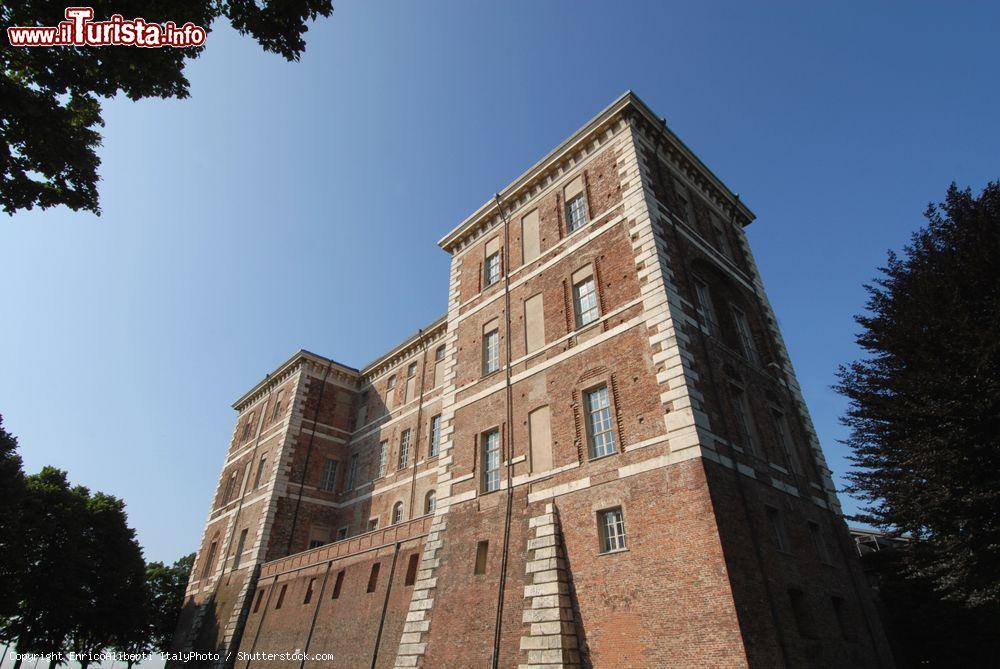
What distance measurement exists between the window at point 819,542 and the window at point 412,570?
12.3m

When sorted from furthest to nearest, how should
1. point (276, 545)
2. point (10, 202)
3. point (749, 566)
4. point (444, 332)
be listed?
point (444, 332)
point (276, 545)
point (749, 566)
point (10, 202)

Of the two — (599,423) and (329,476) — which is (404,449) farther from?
(599,423)

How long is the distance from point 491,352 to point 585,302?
445cm

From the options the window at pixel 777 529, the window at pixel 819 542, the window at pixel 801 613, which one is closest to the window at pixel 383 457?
the window at pixel 777 529

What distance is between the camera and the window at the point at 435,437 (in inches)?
1133

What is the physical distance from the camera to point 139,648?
38.0m

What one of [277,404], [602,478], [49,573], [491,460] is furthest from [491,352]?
[49,573]

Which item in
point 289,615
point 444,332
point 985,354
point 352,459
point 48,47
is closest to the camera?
point 48,47

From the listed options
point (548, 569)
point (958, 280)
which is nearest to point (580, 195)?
point (958, 280)

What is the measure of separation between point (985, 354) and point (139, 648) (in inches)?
1895

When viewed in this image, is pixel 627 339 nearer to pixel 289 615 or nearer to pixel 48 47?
pixel 48 47

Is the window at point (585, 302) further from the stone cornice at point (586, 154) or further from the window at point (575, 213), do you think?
the stone cornice at point (586, 154)

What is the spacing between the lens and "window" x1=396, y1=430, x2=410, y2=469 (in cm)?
3014

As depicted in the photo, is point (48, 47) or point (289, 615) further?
point (289, 615)
